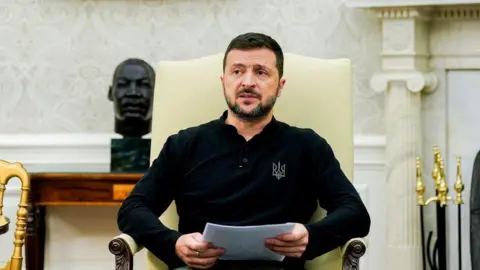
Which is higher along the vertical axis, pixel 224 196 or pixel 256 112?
pixel 256 112

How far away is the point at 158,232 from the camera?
8.24 feet

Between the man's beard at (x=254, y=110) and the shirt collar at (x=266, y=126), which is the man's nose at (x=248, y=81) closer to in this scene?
the man's beard at (x=254, y=110)

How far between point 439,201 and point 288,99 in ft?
3.88

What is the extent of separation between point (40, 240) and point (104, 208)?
15.3 inches

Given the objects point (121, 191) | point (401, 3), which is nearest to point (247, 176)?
point (121, 191)

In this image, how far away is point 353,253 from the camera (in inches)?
97.3

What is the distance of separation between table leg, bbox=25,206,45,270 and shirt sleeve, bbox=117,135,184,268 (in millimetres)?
1353

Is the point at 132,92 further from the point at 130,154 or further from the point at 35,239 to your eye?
the point at 35,239

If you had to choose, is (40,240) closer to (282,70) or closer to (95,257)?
(95,257)

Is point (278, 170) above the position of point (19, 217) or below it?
above

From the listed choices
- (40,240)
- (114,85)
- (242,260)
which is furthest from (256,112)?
(40,240)

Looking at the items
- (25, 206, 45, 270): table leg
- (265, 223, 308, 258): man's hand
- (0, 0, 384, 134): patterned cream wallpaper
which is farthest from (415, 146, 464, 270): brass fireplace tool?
(25, 206, 45, 270): table leg

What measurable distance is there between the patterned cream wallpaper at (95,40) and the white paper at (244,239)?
1.92 m

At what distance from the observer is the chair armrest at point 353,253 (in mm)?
2467
